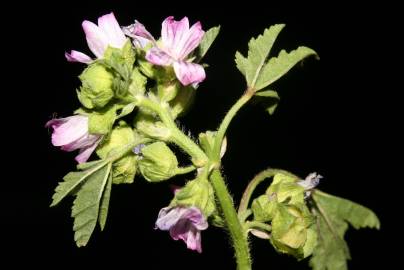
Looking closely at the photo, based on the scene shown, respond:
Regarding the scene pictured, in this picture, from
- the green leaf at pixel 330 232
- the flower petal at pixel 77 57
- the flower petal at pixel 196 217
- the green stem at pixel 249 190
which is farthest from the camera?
the green leaf at pixel 330 232

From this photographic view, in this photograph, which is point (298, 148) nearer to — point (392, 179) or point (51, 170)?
point (392, 179)

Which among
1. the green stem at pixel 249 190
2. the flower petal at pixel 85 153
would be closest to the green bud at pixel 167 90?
the flower petal at pixel 85 153

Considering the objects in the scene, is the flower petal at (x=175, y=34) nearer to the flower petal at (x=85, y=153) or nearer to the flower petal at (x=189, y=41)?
the flower petal at (x=189, y=41)

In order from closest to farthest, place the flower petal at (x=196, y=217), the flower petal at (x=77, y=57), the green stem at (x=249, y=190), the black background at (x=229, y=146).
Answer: the flower petal at (x=196, y=217)
the flower petal at (x=77, y=57)
the green stem at (x=249, y=190)
the black background at (x=229, y=146)

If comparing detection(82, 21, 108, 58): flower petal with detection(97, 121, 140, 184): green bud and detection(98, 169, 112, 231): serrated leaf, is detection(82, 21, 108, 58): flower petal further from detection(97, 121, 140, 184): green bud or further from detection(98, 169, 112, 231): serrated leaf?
detection(98, 169, 112, 231): serrated leaf

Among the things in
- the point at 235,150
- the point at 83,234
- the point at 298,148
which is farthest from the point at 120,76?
the point at 298,148

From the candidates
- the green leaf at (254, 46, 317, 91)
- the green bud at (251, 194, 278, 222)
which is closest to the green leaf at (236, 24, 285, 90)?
the green leaf at (254, 46, 317, 91)
